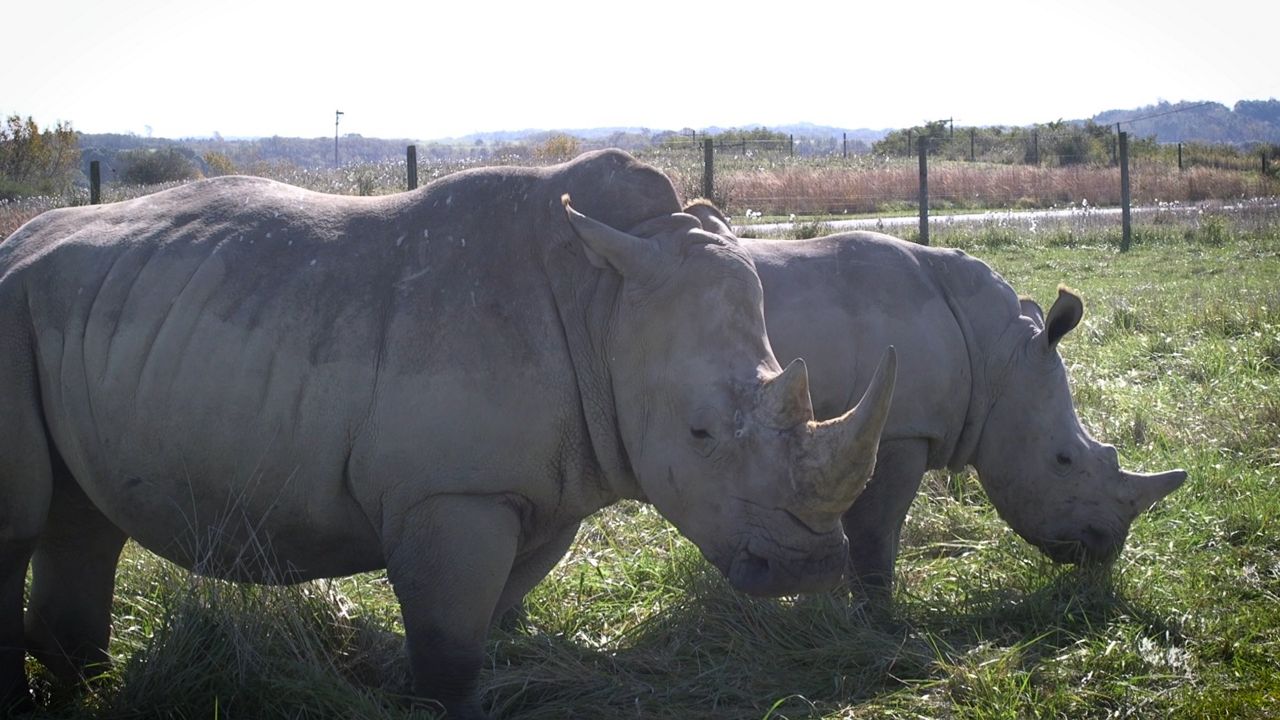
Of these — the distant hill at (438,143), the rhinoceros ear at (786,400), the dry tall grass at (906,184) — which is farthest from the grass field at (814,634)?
the distant hill at (438,143)

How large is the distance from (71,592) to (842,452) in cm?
295

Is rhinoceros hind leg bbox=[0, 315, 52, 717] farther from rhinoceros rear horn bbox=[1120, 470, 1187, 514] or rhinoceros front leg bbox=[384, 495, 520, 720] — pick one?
rhinoceros rear horn bbox=[1120, 470, 1187, 514]

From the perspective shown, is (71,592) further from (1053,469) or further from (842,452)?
(1053,469)

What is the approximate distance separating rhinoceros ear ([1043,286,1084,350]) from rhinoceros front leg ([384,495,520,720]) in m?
3.23

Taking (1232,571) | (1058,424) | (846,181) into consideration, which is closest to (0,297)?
(1058,424)

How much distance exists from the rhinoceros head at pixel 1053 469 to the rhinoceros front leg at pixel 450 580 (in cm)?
300

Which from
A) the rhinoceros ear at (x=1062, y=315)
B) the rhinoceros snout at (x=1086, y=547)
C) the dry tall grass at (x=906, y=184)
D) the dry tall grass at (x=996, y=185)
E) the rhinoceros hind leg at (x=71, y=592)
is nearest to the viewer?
the rhinoceros hind leg at (x=71, y=592)

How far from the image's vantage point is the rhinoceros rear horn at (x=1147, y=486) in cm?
582

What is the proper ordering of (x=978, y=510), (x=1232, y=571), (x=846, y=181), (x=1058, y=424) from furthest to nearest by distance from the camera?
(x=846, y=181)
(x=978, y=510)
(x=1058, y=424)
(x=1232, y=571)

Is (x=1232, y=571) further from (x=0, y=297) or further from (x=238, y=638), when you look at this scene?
(x=0, y=297)

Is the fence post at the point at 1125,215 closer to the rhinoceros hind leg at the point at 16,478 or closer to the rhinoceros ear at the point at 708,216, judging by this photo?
the rhinoceros ear at the point at 708,216

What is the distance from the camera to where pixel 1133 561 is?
5797mm

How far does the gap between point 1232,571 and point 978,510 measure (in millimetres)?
1409

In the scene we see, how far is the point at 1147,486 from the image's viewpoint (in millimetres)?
5852
